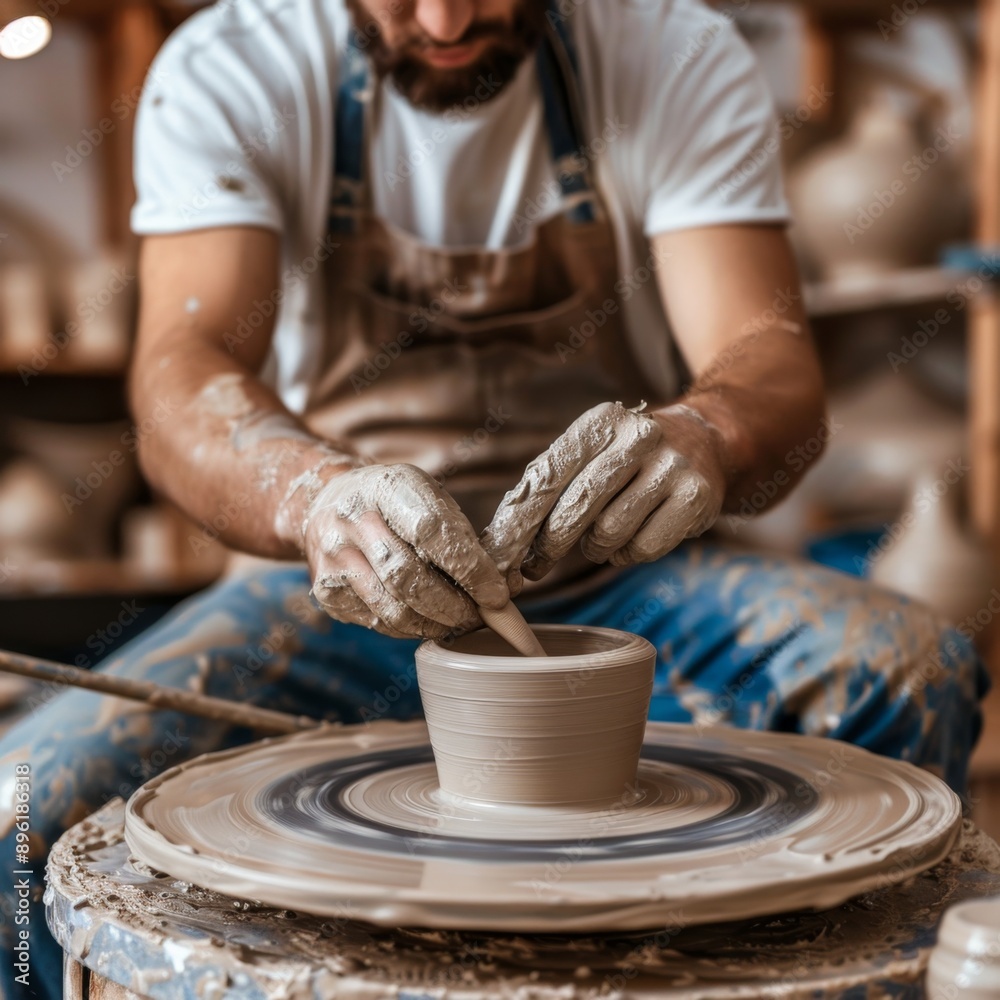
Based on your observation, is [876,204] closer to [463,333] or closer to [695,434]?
[463,333]

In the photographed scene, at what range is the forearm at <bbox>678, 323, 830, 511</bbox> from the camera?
4.26 ft

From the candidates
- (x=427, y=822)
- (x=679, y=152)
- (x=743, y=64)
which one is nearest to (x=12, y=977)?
(x=427, y=822)

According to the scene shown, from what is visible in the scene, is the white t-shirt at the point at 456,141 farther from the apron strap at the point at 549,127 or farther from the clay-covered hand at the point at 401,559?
the clay-covered hand at the point at 401,559

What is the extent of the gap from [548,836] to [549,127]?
43.9 inches

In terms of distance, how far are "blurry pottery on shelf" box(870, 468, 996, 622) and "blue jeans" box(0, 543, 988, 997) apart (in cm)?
124

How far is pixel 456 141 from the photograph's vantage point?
66.1 inches

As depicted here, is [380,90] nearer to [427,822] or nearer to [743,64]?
[743,64]

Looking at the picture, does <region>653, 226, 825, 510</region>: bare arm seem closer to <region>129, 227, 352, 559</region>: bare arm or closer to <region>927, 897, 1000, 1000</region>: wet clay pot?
<region>129, 227, 352, 559</region>: bare arm

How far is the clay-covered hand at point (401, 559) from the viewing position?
3.21 ft

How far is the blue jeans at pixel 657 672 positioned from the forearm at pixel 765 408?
140 millimetres

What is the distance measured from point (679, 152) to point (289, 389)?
0.63 meters

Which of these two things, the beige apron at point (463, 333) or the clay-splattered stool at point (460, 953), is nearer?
the clay-splattered stool at point (460, 953)

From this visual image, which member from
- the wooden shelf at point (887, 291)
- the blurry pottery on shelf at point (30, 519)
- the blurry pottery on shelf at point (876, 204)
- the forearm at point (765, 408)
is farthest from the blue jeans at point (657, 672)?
the blurry pottery on shelf at point (30, 519)

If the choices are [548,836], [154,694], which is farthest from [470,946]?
[154,694]
